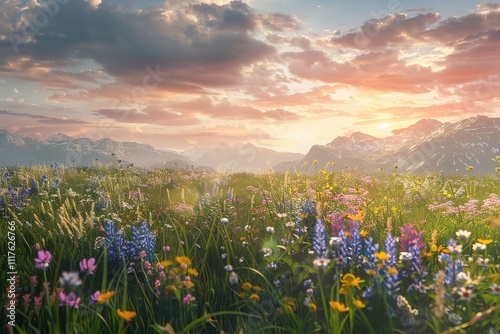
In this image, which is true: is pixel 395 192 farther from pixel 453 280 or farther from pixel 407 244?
pixel 453 280

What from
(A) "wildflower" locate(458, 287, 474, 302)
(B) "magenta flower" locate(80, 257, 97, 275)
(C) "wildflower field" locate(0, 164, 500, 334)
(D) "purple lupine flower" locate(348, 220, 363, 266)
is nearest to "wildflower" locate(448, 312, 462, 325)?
(C) "wildflower field" locate(0, 164, 500, 334)

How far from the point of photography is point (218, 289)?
3.38 m

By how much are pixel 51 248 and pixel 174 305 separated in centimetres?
213

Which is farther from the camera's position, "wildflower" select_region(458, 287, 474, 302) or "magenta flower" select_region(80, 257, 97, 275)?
Answer: "magenta flower" select_region(80, 257, 97, 275)

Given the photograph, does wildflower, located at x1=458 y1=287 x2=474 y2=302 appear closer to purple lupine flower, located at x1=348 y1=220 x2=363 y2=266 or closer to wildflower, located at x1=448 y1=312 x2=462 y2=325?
wildflower, located at x1=448 y1=312 x2=462 y2=325

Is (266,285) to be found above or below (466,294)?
below

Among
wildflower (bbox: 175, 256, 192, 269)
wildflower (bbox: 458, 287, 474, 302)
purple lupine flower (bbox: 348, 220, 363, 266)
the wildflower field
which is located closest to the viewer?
wildflower (bbox: 458, 287, 474, 302)

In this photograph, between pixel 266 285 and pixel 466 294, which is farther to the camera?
pixel 266 285

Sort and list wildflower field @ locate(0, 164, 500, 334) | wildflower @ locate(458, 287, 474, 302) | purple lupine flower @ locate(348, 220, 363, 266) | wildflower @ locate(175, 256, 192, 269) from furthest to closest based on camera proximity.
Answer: purple lupine flower @ locate(348, 220, 363, 266), wildflower @ locate(175, 256, 192, 269), wildflower field @ locate(0, 164, 500, 334), wildflower @ locate(458, 287, 474, 302)

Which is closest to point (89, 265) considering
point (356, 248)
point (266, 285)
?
point (266, 285)

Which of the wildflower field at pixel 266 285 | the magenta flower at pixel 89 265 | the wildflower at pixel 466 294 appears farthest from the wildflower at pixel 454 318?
the magenta flower at pixel 89 265

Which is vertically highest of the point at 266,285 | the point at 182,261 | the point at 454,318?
the point at 182,261

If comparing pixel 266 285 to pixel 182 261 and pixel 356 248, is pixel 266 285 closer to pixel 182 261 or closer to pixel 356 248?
pixel 356 248

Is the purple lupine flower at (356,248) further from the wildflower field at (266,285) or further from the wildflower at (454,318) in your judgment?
the wildflower at (454,318)
